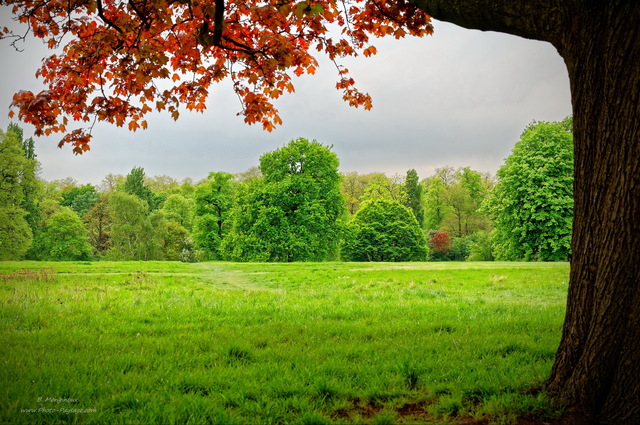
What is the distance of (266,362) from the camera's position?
199 inches

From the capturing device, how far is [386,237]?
48.1 metres

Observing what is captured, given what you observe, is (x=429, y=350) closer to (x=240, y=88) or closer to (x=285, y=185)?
(x=240, y=88)

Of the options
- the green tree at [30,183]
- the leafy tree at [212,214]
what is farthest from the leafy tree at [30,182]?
the leafy tree at [212,214]

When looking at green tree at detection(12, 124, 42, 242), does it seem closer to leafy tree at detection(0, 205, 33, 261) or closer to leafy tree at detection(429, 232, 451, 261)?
leafy tree at detection(0, 205, 33, 261)

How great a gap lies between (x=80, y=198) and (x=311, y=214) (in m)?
53.1

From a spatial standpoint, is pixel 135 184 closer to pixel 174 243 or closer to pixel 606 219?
pixel 174 243

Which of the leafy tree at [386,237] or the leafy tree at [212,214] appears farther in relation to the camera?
the leafy tree at [386,237]

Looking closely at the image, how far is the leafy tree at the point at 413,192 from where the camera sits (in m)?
62.9

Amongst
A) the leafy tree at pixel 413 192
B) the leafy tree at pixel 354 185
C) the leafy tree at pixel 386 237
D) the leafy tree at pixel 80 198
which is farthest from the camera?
the leafy tree at pixel 80 198

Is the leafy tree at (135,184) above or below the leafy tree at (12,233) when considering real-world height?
above

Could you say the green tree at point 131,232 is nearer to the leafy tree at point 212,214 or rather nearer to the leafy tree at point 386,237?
the leafy tree at point 212,214

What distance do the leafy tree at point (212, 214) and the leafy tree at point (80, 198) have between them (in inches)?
1278

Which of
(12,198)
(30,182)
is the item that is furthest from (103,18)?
(30,182)

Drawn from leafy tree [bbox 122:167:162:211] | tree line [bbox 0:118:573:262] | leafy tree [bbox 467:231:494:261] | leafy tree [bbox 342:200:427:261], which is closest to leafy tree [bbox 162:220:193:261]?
tree line [bbox 0:118:573:262]
